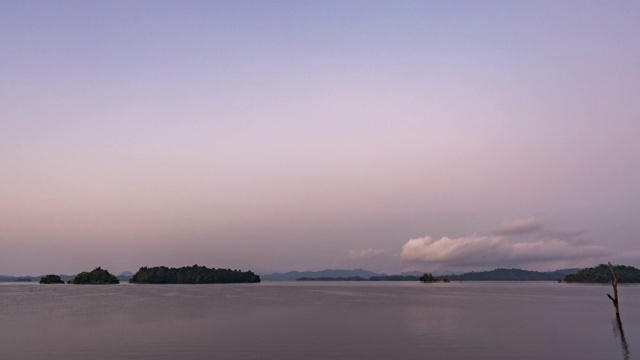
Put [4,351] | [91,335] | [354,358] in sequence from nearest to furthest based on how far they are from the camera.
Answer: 1. [354,358]
2. [4,351]
3. [91,335]

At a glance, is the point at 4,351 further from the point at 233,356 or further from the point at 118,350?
the point at 233,356

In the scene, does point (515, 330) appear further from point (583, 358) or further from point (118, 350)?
point (118, 350)

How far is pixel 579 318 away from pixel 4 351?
2359 inches

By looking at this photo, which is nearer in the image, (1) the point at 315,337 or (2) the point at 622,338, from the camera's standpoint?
(1) the point at 315,337

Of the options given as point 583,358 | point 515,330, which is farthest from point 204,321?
point 583,358

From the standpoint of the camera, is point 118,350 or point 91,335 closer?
point 118,350

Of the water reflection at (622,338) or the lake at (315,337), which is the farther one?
the water reflection at (622,338)

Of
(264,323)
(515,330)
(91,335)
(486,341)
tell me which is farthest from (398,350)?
(91,335)

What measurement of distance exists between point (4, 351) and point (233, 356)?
15.8 metres

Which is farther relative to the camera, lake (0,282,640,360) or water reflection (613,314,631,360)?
water reflection (613,314,631,360)

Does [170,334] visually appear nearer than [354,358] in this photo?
No

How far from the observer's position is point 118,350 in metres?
36.2

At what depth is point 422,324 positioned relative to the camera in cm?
5416

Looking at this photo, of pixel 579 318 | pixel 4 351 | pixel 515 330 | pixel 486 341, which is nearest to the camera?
pixel 4 351
